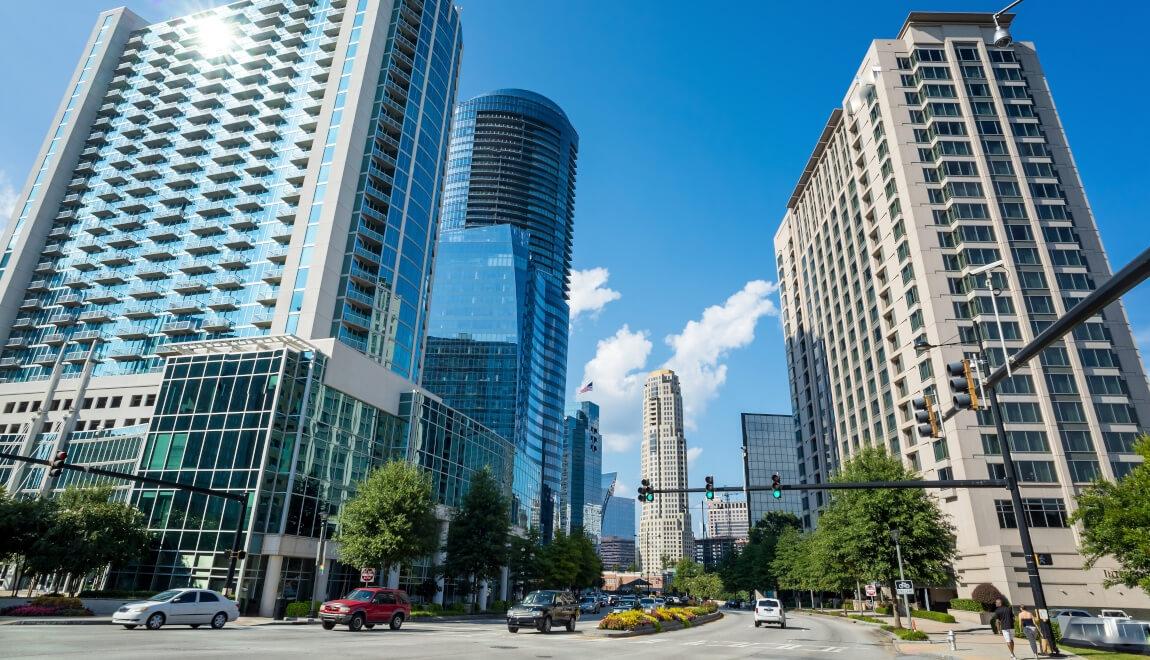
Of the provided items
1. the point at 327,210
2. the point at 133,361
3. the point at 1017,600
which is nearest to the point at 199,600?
the point at 327,210

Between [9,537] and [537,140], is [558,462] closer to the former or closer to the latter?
[537,140]

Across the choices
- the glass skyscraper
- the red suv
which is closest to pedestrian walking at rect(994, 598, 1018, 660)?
the red suv

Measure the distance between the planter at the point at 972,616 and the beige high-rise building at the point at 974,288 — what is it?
101 inches

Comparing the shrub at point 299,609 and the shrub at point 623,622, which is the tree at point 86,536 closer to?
the shrub at point 299,609

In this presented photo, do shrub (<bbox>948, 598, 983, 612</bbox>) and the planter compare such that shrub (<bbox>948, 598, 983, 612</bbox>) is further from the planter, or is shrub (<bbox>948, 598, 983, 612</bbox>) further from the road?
the road

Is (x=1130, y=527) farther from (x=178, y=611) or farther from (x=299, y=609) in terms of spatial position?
(x=299, y=609)

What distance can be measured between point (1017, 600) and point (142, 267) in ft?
322

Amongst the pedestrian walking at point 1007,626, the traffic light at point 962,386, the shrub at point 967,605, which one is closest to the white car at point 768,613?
the pedestrian walking at point 1007,626

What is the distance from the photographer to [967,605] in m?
53.6

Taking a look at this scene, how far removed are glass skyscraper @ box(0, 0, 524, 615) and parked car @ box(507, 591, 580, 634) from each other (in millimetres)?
22773

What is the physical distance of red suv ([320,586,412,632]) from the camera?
2798 cm

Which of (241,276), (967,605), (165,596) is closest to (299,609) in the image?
(165,596)

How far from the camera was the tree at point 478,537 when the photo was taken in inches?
2088

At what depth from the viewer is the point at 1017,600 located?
51.5m
